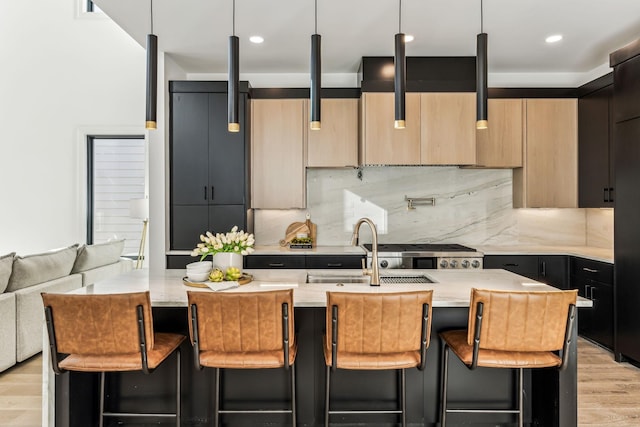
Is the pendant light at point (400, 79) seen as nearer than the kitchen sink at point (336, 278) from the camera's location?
Yes

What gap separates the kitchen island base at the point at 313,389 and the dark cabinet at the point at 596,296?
1.85 m

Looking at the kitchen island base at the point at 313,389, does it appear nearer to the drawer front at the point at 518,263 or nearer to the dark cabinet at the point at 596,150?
the drawer front at the point at 518,263

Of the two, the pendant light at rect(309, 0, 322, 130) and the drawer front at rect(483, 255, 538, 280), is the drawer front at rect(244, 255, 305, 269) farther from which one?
the pendant light at rect(309, 0, 322, 130)

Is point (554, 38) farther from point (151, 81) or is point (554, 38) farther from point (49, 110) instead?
point (49, 110)

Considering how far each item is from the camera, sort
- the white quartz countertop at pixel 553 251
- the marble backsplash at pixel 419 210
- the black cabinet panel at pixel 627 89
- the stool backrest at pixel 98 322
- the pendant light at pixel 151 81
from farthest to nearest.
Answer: the marble backsplash at pixel 419 210
the white quartz countertop at pixel 553 251
the black cabinet panel at pixel 627 89
the pendant light at pixel 151 81
the stool backrest at pixel 98 322

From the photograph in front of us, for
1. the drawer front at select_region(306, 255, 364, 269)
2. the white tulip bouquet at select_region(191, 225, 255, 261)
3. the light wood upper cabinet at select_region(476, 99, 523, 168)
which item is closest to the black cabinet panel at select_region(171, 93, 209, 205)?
the drawer front at select_region(306, 255, 364, 269)

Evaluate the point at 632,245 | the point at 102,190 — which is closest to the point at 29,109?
the point at 102,190

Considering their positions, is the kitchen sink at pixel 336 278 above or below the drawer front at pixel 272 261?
above

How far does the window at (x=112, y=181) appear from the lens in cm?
571

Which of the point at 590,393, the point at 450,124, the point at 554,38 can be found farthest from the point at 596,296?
the point at 554,38

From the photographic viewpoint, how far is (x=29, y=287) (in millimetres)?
3551

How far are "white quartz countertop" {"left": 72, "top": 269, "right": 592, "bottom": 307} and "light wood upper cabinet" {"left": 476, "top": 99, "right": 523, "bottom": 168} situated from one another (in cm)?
189

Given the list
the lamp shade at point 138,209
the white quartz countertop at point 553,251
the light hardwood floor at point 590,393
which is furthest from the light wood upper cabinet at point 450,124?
the lamp shade at point 138,209

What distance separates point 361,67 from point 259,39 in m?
1.14
